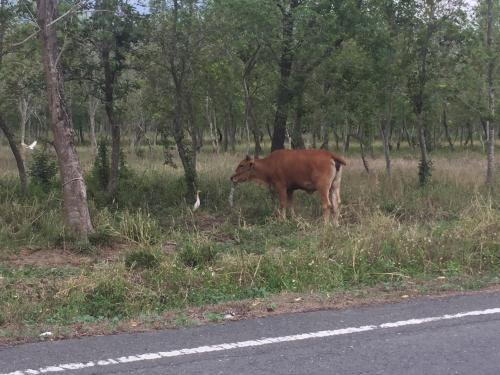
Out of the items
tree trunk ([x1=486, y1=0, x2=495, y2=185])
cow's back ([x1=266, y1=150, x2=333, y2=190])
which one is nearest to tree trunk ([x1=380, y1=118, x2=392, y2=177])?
tree trunk ([x1=486, y1=0, x2=495, y2=185])

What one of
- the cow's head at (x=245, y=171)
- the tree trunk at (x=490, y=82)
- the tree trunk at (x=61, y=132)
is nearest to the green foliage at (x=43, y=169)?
the cow's head at (x=245, y=171)

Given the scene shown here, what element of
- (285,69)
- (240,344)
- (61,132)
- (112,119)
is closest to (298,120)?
(285,69)

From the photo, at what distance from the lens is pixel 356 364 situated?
5.05 m

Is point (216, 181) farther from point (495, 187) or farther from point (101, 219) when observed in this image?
point (495, 187)

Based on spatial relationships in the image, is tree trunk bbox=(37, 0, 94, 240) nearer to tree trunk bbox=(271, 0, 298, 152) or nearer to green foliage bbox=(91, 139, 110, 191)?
green foliage bbox=(91, 139, 110, 191)

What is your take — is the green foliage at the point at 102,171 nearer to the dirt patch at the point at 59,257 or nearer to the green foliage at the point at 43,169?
the green foliage at the point at 43,169

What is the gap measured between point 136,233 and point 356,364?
→ 21.1 feet

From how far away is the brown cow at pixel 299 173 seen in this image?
13.5m

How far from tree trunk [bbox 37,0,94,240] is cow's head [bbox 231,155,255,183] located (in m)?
4.21

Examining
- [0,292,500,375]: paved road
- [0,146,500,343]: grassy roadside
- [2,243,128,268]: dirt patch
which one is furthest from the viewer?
[2,243,128,268]: dirt patch

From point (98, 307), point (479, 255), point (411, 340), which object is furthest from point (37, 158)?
point (411, 340)

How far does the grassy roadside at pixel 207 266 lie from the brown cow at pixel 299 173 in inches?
24.2

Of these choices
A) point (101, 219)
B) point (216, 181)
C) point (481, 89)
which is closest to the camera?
point (101, 219)

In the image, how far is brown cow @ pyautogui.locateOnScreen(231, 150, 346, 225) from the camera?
1353 centimetres
